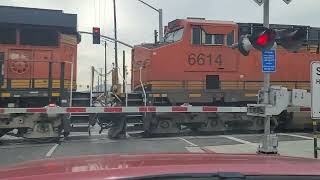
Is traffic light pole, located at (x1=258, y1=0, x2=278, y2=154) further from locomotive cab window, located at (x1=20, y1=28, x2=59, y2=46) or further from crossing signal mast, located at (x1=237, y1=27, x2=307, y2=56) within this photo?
locomotive cab window, located at (x1=20, y1=28, x2=59, y2=46)

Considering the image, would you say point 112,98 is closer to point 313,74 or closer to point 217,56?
point 217,56

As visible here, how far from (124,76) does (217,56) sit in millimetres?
3445

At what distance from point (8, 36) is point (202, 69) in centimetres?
686

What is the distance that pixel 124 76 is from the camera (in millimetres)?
20016

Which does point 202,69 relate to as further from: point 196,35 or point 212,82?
point 196,35

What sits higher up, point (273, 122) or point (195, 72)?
point (195, 72)

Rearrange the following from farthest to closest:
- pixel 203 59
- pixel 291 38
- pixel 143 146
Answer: pixel 203 59 < pixel 143 146 < pixel 291 38

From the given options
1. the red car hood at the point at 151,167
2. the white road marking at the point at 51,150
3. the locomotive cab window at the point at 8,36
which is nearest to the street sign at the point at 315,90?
the red car hood at the point at 151,167

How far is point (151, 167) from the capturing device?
2670mm

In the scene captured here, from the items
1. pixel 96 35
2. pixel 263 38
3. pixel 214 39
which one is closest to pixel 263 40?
pixel 263 38

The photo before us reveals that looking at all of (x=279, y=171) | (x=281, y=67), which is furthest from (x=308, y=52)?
(x=279, y=171)

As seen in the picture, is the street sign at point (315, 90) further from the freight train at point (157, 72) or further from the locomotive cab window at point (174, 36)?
the locomotive cab window at point (174, 36)

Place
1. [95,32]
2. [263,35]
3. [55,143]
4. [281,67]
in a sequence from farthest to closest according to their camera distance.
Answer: [95,32] → [281,67] → [55,143] → [263,35]

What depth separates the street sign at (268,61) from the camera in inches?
456
